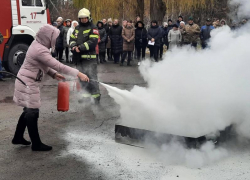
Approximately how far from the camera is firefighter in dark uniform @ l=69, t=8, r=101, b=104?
7785mm

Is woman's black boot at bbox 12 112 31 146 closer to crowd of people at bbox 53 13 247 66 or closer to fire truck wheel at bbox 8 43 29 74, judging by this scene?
fire truck wheel at bbox 8 43 29 74

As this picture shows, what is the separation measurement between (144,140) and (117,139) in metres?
0.52

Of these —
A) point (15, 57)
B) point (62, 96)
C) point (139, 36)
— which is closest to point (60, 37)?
point (139, 36)

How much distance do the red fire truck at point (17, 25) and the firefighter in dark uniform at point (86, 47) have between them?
4415 mm

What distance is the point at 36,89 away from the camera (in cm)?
520

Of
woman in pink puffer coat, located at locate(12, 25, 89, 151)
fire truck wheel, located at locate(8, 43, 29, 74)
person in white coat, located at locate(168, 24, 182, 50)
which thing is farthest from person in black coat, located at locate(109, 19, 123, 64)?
woman in pink puffer coat, located at locate(12, 25, 89, 151)

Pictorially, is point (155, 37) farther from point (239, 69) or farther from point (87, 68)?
point (239, 69)

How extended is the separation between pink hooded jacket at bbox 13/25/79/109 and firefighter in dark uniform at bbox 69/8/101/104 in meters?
2.54

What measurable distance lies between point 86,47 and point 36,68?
2629 mm

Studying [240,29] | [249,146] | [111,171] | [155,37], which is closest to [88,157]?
[111,171]

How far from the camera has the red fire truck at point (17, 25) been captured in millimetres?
11570

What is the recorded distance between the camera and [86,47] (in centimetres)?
773

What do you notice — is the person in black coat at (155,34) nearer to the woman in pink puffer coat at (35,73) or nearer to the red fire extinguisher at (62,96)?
the red fire extinguisher at (62,96)

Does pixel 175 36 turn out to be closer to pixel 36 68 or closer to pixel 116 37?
pixel 116 37
